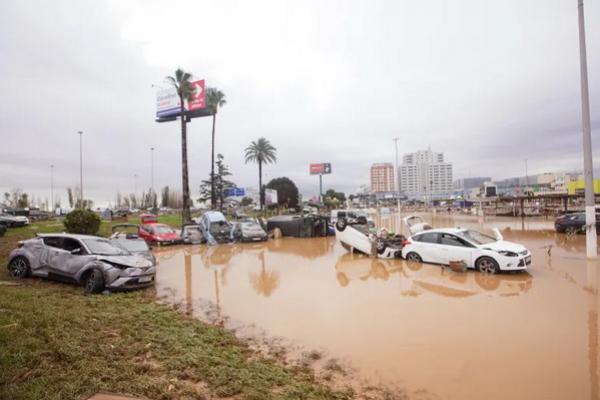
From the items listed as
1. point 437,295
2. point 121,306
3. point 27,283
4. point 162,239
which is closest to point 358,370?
point 437,295

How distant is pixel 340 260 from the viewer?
48.2 feet

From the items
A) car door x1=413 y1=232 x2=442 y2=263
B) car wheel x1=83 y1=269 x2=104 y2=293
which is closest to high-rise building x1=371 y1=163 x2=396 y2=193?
car door x1=413 y1=232 x2=442 y2=263

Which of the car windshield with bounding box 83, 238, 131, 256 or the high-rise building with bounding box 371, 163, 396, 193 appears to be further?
the high-rise building with bounding box 371, 163, 396, 193

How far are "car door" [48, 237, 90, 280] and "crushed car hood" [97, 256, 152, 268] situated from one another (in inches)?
19.7

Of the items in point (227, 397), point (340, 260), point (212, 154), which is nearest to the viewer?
point (227, 397)

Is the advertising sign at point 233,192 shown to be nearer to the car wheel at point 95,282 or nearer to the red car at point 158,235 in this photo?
the red car at point 158,235

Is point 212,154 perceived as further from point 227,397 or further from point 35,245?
point 227,397

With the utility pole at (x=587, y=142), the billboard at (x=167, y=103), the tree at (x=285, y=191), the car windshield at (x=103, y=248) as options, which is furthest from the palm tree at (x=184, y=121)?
the tree at (x=285, y=191)

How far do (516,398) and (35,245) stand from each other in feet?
38.5

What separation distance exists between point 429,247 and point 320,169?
213 ft

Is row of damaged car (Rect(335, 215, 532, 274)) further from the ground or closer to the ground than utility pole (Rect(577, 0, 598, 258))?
closer to the ground

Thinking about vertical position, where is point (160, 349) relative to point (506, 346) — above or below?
above

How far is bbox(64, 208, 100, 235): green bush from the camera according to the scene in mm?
18234

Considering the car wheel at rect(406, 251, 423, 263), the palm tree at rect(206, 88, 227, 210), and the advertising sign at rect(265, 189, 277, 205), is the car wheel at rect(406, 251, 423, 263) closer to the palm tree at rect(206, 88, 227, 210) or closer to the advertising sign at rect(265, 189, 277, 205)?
the palm tree at rect(206, 88, 227, 210)
